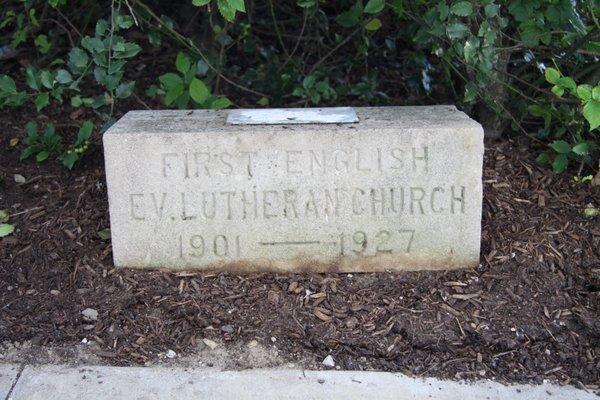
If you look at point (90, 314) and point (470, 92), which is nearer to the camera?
point (90, 314)

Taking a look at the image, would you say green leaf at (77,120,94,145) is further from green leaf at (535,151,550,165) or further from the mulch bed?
green leaf at (535,151,550,165)

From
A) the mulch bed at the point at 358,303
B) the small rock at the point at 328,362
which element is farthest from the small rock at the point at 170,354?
the small rock at the point at 328,362

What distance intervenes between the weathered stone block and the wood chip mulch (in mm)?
101

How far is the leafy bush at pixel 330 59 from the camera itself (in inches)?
157

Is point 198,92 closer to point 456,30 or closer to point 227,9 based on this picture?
point 227,9

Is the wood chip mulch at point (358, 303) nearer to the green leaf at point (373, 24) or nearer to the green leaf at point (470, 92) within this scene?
the green leaf at point (470, 92)

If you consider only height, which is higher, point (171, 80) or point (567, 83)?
point (567, 83)

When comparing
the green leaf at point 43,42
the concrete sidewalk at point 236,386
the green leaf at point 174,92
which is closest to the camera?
the concrete sidewalk at point 236,386

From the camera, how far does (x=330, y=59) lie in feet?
17.6

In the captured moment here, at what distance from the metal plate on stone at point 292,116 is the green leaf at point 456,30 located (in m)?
0.56

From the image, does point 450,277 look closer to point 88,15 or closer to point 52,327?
point 52,327

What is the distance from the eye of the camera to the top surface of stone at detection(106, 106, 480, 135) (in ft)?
12.3

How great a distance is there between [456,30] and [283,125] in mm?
881

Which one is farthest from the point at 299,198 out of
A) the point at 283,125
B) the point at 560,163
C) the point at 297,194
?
the point at 560,163
